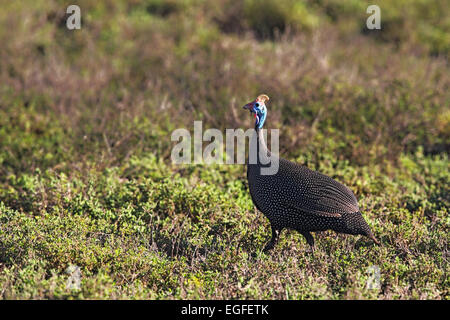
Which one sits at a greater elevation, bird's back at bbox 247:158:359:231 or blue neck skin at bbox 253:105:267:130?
blue neck skin at bbox 253:105:267:130

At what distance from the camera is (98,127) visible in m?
6.27

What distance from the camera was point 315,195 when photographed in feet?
13.2

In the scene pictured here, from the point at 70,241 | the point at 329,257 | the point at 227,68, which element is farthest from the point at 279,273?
the point at 227,68

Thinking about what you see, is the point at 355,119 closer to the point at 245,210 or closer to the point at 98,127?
the point at 245,210

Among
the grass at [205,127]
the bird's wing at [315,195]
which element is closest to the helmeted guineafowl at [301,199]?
the bird's wing at [315,195]

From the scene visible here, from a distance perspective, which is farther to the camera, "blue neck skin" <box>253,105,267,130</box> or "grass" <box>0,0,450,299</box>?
"blue neck skin" <box>253,105,267,130</box>

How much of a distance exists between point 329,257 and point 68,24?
6.54 m

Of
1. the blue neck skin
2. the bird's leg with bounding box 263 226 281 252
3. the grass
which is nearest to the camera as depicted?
the grass

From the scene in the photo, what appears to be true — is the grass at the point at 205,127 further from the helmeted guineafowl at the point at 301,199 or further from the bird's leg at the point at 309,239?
the helmeted guineafowl at the point at 301,199

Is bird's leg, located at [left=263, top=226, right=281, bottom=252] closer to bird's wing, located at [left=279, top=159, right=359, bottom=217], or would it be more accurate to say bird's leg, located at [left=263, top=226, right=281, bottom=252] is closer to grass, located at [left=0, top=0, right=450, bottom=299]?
grass, located at [left=0, top=0, right=450, bottom=299]

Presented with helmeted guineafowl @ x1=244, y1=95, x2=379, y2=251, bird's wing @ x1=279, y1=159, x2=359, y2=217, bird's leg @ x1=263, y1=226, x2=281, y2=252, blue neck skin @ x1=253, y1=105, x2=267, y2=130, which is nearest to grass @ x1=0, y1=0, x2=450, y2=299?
bird's leg @ x1=263, y1=226, x2=281, y2=252

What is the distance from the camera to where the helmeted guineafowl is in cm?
397

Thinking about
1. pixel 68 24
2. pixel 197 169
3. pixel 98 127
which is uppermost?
pixel 68 24

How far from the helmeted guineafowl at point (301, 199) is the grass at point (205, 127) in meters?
0.27
